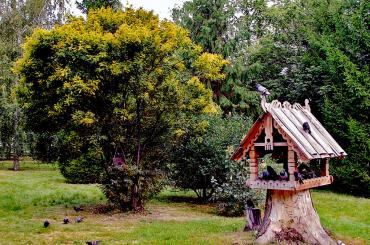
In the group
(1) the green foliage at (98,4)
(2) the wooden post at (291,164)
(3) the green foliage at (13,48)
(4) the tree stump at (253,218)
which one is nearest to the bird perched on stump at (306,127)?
(2) the wooden post at (291,164)

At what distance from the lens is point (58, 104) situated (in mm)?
12281

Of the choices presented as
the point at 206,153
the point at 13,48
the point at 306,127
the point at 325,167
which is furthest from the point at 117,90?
the point at 13,48

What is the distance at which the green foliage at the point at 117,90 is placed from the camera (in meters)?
12.4

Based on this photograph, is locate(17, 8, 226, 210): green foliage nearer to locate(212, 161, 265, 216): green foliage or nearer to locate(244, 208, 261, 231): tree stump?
locate(212, 161, 265, 216): green foliage

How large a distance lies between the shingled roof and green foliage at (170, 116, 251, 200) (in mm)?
5159

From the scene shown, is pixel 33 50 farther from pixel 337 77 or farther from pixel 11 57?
pixel 11 57

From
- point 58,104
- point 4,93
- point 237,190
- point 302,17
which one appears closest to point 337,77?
point 302,17

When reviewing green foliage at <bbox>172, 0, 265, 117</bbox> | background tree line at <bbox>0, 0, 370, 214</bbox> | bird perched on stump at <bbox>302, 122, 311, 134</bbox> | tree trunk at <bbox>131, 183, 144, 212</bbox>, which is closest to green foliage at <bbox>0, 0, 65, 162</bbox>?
background tree line at <bbox>0, 0, 370, 214</bbox>

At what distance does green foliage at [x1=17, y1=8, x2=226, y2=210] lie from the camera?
12.4 m

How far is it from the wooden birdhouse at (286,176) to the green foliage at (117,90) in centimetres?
470

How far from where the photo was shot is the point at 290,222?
922 centimetres

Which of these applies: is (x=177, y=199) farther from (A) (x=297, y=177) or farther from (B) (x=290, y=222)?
(A) (x=297, y=177)

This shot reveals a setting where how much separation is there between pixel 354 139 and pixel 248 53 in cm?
998

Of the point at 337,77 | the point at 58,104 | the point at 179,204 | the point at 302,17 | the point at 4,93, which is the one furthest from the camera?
the point at 4,93
